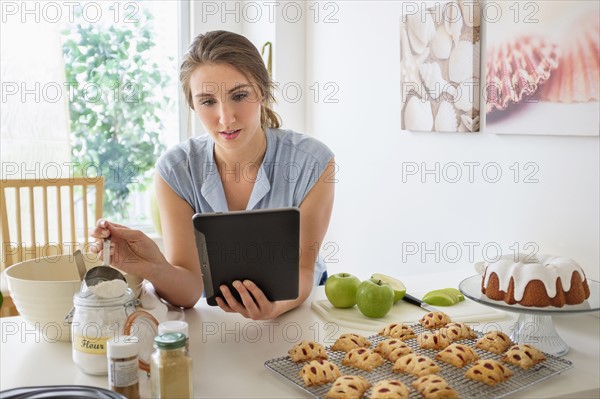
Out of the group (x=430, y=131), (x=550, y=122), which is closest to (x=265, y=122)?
(x=430, y=131)

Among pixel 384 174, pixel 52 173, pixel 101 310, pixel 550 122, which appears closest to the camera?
pixel 101 310

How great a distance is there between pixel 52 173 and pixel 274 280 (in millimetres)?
2176

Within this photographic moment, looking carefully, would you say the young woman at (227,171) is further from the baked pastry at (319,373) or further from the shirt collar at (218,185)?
the baked pastry at (319,373)

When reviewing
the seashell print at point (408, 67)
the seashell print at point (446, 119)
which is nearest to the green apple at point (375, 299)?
the seashell print at point (446, 119)

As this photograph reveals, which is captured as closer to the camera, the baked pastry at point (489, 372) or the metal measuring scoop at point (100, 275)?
the baked pastry at point (489, 372)

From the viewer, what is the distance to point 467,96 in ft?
6.64

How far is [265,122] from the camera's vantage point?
6.17 ft

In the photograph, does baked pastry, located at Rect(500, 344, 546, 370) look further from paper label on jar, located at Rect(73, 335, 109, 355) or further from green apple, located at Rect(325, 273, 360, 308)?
paper label on jar, located at Rect(73, 335, 109, 355)

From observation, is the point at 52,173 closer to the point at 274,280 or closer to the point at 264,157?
the point at 264,157

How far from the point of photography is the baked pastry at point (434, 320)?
1.30m

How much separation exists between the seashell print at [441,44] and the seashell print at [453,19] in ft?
0.07

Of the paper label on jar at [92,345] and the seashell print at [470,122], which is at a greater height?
the seashell print at [470,122]

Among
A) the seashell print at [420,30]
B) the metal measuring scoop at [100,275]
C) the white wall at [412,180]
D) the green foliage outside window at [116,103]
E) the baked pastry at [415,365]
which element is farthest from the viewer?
Result: the green foliage outside window at [116,103]

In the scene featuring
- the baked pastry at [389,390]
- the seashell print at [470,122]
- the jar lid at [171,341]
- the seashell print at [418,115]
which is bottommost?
the baked pastry at [389,390]
